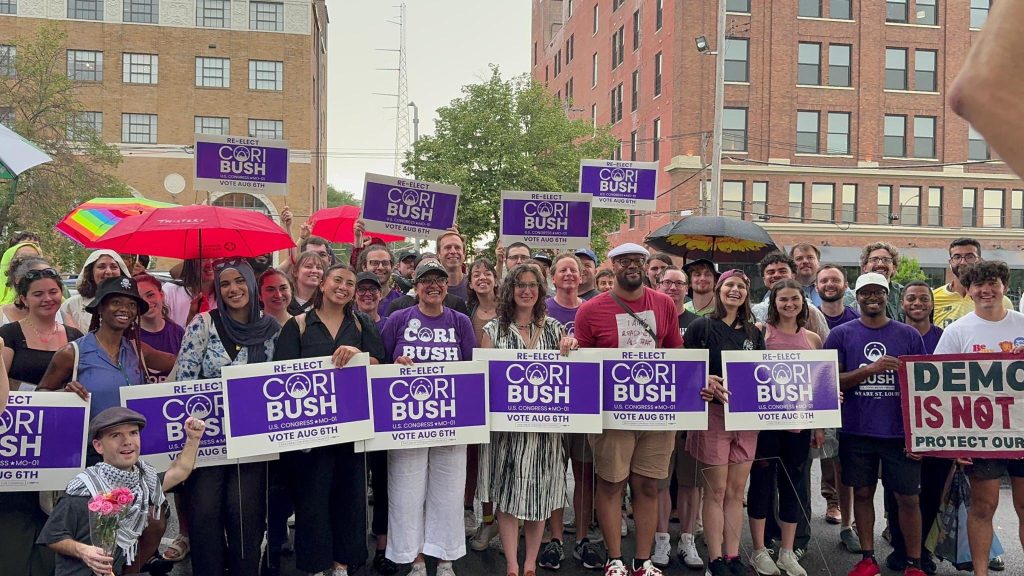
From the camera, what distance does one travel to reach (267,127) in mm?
44844

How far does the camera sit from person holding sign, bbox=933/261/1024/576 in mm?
6137

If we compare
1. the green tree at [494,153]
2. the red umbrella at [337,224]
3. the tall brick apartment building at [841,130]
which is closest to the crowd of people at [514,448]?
the red umbrella at [337,224]

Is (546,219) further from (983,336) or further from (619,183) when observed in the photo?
(983,336)

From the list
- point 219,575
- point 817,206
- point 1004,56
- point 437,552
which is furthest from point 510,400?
point 817,206

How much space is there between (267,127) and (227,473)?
4177cm

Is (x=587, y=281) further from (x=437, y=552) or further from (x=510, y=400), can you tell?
(x=437, y=552)

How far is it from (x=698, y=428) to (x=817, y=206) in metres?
36.4

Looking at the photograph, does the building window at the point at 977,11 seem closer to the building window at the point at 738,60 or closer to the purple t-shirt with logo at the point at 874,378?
the building window at the point at 738,60

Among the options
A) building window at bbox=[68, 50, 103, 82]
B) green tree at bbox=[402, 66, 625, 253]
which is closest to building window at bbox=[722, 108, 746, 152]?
green tree at bbox=[402, 66, 625, 253]

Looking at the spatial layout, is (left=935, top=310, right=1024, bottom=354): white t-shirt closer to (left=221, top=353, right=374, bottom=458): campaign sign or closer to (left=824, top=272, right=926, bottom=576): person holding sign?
(left=824, top=272, right=926, bottom=576): person holding sign

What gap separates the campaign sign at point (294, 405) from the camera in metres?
5.63

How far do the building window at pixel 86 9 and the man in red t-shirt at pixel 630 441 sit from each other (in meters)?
46.3

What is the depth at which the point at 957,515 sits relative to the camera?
636cm

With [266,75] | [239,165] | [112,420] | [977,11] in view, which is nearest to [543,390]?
[112,420]
